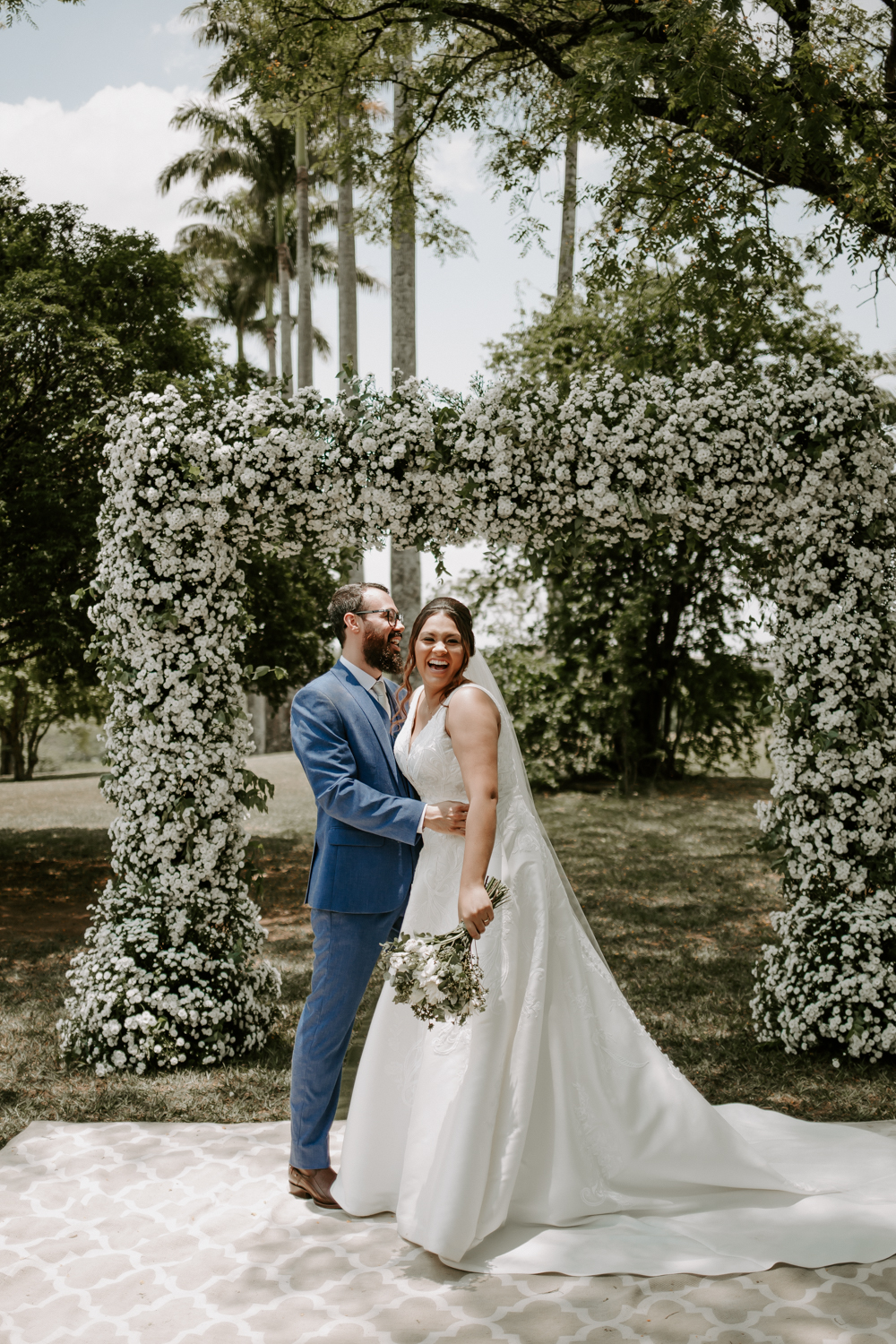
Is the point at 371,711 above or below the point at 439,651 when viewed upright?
below

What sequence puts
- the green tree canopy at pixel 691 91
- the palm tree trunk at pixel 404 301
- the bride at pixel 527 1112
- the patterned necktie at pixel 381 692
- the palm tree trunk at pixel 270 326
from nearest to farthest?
the bride at pixel 527 1112 < the patterned necktie at pixel 381 692 < the green tree canopy at pixel 691 91 < the palm tree trunk at pixel 404 301 < the palm tree trunk at pixel 270 326

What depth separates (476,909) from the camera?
355cm

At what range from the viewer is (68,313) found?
31.3ft

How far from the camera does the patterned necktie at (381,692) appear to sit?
4.41 m

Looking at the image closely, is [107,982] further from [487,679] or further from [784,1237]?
[784,1237]

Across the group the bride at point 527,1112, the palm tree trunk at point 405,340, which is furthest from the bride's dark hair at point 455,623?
the palm tree trunk at point 405,340

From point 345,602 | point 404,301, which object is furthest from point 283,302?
point 345,602

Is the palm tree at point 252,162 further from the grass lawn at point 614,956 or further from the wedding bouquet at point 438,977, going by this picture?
the wedding bouquet at point 438,977

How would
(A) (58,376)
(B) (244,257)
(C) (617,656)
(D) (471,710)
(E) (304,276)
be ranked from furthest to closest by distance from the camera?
(B) (244,257), (E) (304,276), (C) (617,656), (A) (58,376), (D) (471,710)

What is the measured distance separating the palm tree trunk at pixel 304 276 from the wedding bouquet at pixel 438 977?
19692mm

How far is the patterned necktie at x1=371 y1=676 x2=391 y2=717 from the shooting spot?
4.41 metres

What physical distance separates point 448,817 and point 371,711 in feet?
2.39

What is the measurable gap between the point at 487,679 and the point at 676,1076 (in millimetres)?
1719

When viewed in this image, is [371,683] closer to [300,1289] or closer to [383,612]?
[383,612]
